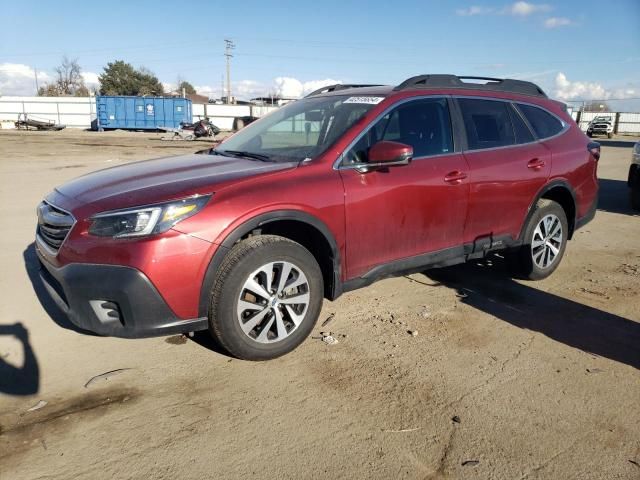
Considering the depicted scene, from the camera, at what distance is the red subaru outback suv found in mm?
2850

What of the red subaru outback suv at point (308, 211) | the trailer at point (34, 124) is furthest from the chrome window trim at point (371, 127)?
the trailer at point (34, 124)

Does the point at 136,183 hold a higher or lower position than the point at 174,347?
higher

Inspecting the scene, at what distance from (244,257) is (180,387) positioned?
0.87 metres

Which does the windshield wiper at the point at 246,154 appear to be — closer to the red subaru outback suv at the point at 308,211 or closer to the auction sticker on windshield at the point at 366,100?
the red subaru outback suv at the point at 308,211

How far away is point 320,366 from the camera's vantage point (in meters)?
3.26

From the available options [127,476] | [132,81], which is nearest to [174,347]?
[127,476]

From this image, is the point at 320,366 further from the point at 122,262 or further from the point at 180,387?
the point at 122,262

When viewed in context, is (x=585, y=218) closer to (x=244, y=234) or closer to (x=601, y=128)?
(x=244, y=234)

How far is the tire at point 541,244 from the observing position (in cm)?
472

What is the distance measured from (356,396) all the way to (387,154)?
1612mm

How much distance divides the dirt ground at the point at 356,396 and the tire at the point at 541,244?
0.38 meters

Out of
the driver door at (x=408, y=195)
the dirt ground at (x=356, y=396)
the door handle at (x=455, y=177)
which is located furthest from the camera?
the door handle at (x=455, y=177)

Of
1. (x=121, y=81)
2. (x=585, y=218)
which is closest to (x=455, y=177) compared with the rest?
(x=585, y=218)

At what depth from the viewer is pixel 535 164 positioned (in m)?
4.57
